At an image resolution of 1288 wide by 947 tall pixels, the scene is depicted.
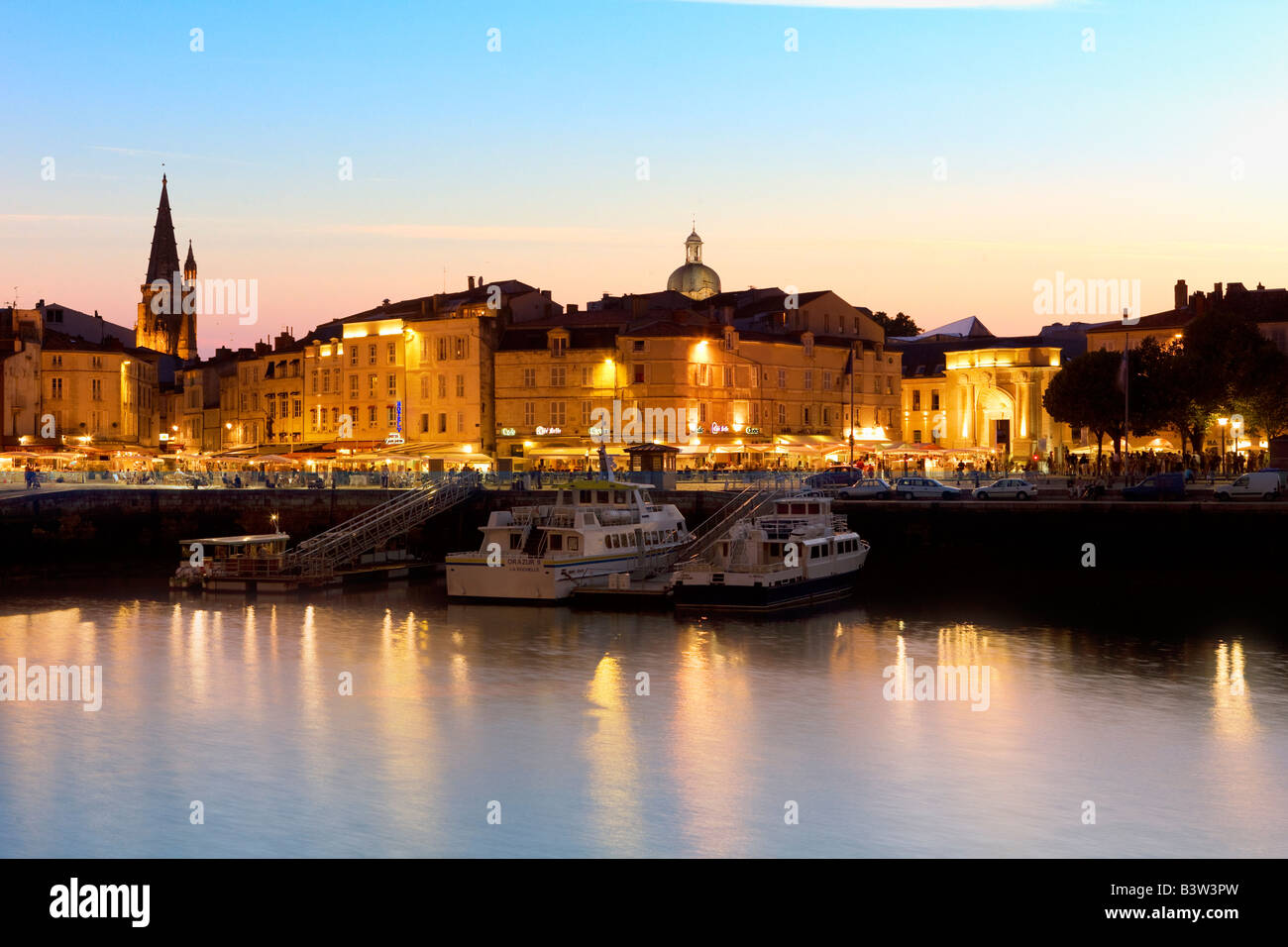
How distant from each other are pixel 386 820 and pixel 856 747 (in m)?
8.88

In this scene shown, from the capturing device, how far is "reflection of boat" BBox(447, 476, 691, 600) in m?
44.8

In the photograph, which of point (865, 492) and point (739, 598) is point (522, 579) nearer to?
point (739, 598)

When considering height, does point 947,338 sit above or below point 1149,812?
above

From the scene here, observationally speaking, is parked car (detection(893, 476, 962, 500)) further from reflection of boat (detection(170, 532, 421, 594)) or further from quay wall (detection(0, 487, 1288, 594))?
reflection of boat (detection(170, 532, 421, 594))

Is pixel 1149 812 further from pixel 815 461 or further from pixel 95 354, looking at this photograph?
pixel 95 354

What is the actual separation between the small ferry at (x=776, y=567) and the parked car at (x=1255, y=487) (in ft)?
60.3

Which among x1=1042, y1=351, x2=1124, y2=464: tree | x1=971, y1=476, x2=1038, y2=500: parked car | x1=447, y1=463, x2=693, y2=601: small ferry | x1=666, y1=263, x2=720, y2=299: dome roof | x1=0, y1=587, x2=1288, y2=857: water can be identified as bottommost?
x1=0, y1=587, x2=1288, y2=857: water

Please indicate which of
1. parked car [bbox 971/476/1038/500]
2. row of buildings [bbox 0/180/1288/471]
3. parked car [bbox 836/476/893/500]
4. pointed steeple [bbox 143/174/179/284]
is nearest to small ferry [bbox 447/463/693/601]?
parked car [bbox 836/476/893/500]

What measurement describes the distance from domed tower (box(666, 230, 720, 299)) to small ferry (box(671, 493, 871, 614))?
6556cm

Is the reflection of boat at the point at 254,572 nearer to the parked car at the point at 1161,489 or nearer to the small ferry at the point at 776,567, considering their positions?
the small ferry at the point at 776,567

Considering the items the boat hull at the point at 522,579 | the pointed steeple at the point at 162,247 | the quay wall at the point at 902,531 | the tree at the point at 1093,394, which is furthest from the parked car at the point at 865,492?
the pointed steeple at the point at 162,247

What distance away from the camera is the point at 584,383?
86438mm

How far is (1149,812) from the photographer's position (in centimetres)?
2162
